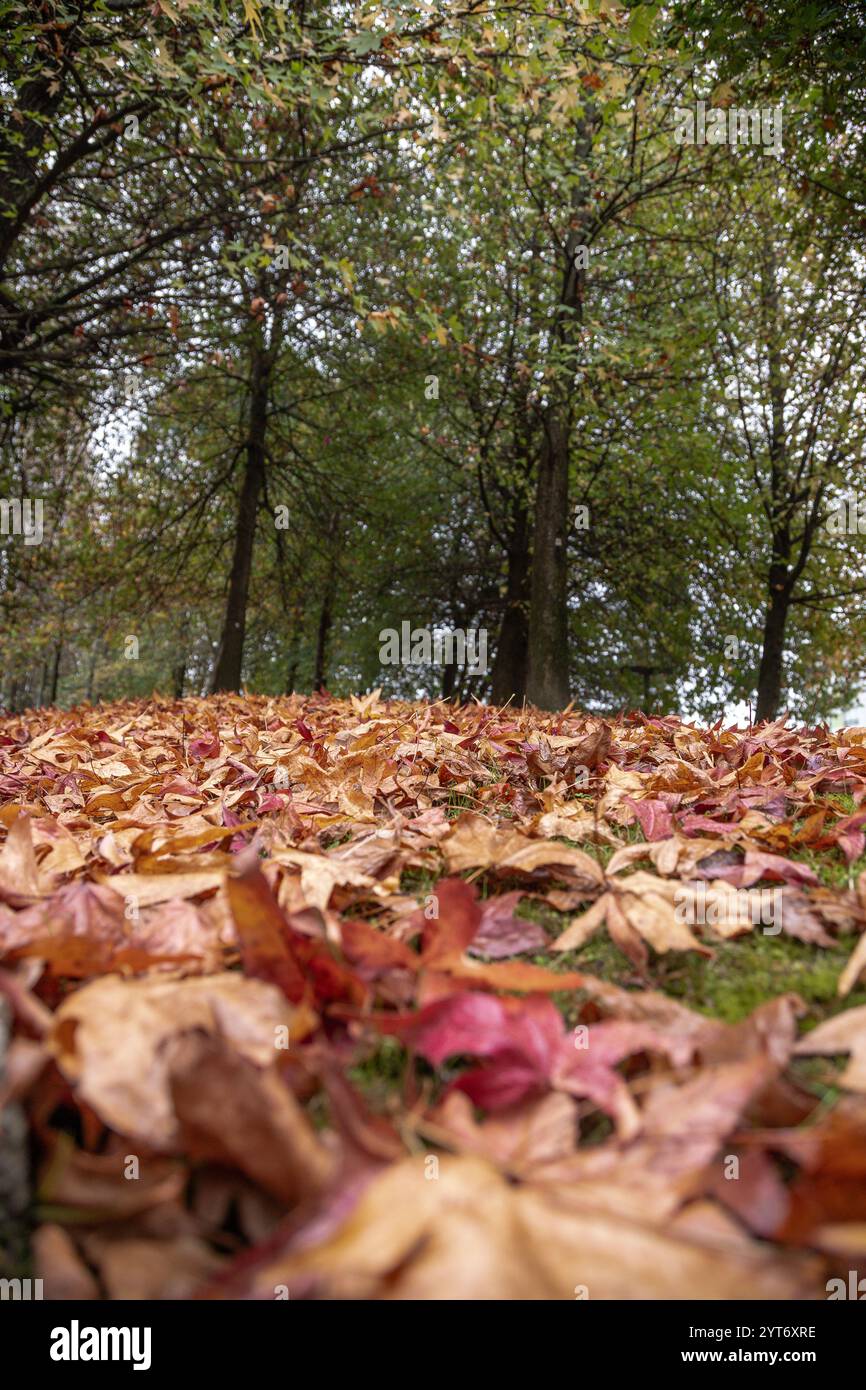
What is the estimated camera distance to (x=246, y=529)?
9.35 meters

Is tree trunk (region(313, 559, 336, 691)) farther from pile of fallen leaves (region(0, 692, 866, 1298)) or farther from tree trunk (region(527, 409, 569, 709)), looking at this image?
pile of fallen leaves (region(0, 692, 866, 1298))

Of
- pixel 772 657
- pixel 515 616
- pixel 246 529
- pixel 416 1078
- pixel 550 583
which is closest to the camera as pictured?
pixel 416 1078

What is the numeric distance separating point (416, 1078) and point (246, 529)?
912cm

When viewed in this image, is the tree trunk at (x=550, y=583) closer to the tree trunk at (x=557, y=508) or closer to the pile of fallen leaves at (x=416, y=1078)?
the tree trunk at (x=557, y=508)

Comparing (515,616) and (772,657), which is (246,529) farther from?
(772,657)

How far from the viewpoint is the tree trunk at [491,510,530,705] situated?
39.2ft

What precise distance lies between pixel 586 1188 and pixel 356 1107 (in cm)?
19

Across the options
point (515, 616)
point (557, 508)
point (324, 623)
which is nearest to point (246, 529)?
point (557, 508)

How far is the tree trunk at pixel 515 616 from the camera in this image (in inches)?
470

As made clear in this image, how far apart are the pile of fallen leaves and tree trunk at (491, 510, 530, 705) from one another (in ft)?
33.8

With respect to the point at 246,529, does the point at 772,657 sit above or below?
below

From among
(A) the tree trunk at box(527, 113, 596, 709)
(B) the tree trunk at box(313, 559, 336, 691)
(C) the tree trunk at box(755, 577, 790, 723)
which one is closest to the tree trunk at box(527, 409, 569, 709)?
(A) the tree trunk at box(527, 113, 596, 709)

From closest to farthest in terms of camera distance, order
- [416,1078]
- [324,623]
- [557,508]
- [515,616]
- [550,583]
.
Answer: [416,1078] < [550,583] < [557,508] < [515,616] < [324,623]

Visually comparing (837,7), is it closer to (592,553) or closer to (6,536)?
A: (592,553)
